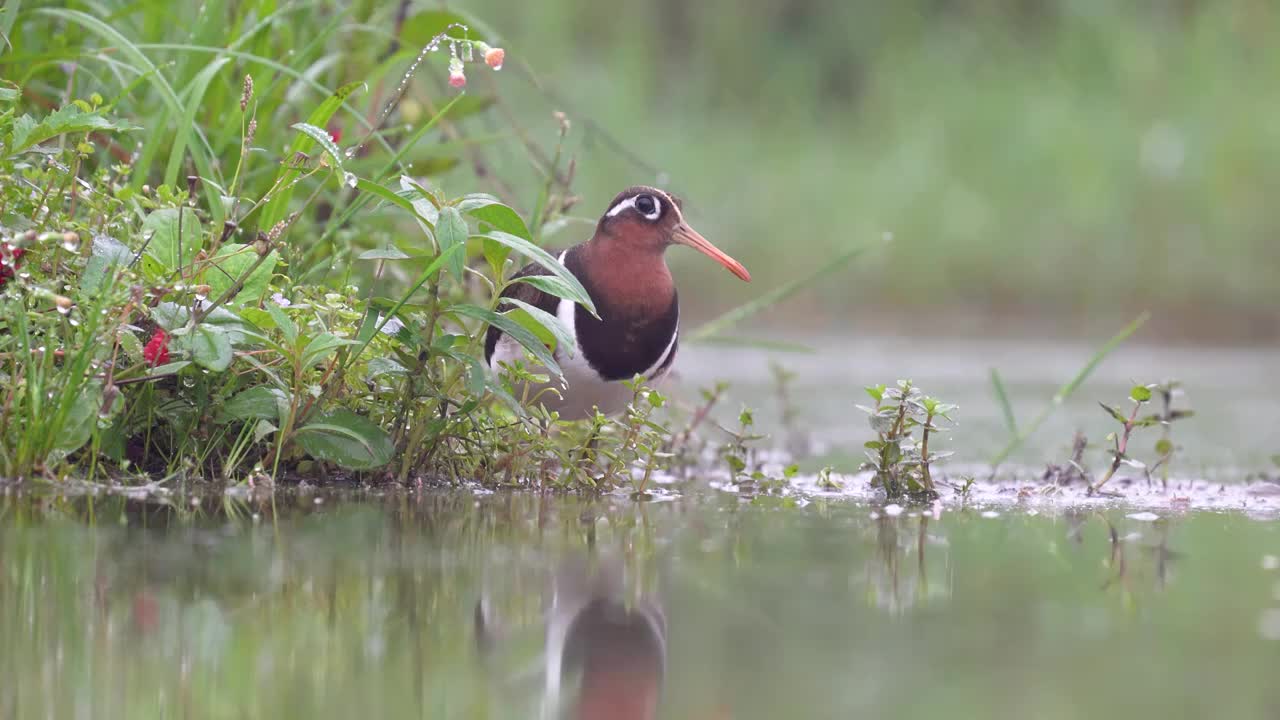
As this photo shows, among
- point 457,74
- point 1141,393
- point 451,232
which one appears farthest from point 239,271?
point 1141,393

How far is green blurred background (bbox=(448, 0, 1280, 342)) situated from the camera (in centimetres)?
1122

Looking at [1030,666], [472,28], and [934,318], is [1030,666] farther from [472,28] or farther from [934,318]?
[934,318]

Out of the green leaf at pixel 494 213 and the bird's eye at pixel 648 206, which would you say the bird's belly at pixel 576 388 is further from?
the green leaf at pixel 494 213

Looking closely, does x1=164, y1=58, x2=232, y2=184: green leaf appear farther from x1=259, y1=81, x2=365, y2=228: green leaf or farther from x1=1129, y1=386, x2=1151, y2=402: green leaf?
x1=1129, y1=386, x2=1151, y2=402: green leaf

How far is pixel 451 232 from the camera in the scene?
346 cm

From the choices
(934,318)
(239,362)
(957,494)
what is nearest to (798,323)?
(934,318)

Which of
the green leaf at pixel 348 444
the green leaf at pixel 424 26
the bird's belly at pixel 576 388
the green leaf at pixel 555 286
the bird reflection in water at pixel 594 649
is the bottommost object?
the bird reflection in water at pixel 594 649

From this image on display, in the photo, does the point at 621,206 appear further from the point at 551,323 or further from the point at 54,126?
the point at 54,126

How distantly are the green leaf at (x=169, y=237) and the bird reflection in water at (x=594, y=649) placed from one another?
4.36ft

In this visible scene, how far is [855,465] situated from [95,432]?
257 centimetres

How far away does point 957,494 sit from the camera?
4.23 meters

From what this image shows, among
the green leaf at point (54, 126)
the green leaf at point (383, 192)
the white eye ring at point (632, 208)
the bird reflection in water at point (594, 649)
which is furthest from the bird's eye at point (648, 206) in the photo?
the bird reflection in water at point (594, 649)

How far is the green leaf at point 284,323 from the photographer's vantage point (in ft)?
11.3

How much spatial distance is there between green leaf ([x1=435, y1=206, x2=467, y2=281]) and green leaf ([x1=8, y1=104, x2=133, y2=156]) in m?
0.77
